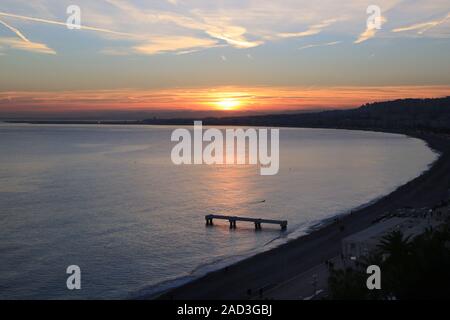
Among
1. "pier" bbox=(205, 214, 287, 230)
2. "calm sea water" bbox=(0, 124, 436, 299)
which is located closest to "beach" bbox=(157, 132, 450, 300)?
"calm sea water" bbox=(0, 124, 436, 299)

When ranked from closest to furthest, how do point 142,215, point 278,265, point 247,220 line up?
point 278,265 → point 247,220 → point 142,215

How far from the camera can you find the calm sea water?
2462 centimetres

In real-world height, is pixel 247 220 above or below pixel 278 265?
above

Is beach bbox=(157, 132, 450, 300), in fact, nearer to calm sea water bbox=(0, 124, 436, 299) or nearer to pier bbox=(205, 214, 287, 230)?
calm sea water bbox=(0, 124, 436, 299)

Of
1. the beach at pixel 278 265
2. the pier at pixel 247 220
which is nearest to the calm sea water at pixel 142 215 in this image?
the pier at pixel 247 220

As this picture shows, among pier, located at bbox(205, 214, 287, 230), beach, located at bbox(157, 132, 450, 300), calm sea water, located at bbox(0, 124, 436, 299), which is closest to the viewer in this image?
beach, located at bbox(157, 132, 450, 300)

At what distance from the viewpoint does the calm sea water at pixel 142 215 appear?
24625 mm

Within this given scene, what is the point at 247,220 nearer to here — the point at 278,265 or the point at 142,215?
the point at 142,215

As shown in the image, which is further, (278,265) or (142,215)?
(142,215)

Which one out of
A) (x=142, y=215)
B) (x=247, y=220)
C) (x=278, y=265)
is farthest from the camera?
(x=142, y=215)

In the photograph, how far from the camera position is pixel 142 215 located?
131 feet

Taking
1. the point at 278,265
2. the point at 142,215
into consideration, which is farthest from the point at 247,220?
the point at 278,265
